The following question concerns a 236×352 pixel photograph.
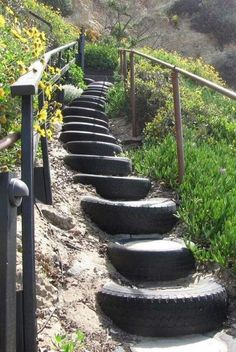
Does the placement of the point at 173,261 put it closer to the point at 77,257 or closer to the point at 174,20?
the point at 77,257

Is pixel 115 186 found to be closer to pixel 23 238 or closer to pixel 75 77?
pixel 23 238

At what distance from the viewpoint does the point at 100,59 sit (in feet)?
51.3

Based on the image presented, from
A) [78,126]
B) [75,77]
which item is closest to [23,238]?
[78,126]

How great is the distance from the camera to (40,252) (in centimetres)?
343

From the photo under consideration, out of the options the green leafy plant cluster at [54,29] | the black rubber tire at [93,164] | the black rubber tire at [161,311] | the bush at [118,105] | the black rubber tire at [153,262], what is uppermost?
the green leafy plant cluster at [54,29]

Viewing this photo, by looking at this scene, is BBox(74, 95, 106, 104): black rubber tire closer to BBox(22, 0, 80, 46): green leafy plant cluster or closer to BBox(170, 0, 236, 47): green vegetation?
BBox(22, 0, 80, 46): green leafy plant cluster

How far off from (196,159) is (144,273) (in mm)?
1956

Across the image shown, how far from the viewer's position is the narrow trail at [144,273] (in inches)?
134

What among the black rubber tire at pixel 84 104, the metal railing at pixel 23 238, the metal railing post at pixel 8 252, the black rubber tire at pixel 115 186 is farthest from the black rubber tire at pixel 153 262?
the black rubber tire at pixel 84 104

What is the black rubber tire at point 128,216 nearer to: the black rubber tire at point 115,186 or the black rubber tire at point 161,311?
Result: the black rubber tire at point 115,186

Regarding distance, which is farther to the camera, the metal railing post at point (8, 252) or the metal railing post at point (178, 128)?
the metal railing post at point (178, 128)

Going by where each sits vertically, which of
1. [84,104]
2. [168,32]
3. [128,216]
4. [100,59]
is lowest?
[128,216]

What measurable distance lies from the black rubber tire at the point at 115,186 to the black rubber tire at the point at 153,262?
117 centimetres

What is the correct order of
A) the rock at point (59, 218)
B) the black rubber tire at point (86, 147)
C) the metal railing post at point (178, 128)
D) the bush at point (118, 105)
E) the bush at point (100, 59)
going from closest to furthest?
the rock at point (59, 218) < the metal railing post at point (178, 128) < the black rubber tire at point (86, 147) < the bush at point (118, 105) < the bush at point (100, 59)
